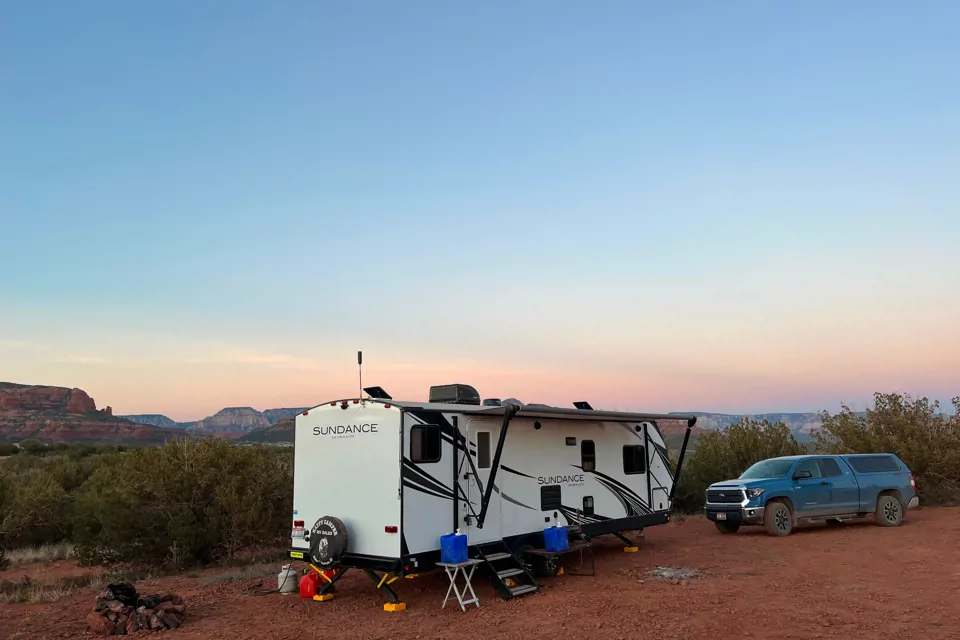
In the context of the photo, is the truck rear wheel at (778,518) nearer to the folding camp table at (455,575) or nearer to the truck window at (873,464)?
the truck window at (873,464)

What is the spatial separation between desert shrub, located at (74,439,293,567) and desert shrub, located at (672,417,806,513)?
43.0ft

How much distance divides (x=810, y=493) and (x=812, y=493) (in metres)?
0.05

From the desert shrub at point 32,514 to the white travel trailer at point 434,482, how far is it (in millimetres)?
11216

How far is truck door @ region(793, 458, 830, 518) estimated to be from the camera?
15570 mm

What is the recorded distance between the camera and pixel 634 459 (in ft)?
46.8

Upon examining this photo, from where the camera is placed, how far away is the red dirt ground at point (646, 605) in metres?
8.36

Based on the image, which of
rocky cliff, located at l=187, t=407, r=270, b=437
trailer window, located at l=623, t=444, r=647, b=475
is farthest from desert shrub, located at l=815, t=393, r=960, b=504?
rocky cliff, located at l=187, t=407, r=270, b=437

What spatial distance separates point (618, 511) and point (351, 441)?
593cm

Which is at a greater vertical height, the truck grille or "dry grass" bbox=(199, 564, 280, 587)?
the truck grille

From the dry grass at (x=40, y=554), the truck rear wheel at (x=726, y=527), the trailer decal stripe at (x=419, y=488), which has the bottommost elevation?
the dry grass at (x=40, y=554)

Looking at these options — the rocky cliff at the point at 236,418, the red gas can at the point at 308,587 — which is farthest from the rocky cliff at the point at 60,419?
the red gas can at the point at 308,587

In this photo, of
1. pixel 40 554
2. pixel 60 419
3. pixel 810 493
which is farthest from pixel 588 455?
pixel 60 419

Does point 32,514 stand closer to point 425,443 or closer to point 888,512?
point 425,443

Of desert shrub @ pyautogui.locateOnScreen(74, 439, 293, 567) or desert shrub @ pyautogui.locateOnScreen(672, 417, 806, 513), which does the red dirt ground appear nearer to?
desert shrub @ pyautogui.locateOnScreen(74, 439, 293, 567)
